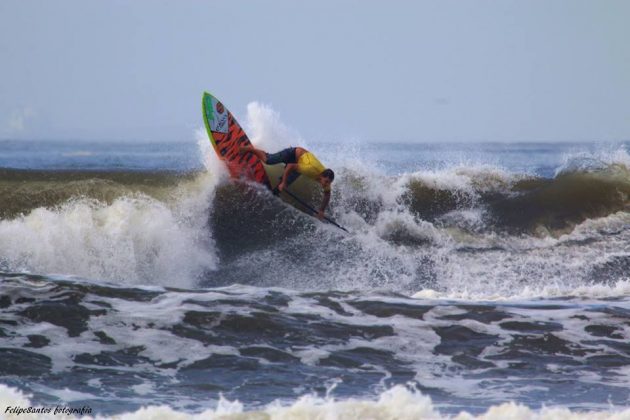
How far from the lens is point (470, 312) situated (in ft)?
28.6

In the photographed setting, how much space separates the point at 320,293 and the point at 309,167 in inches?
159

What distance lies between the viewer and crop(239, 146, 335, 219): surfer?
13.0 m

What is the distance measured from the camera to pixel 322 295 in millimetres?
9188

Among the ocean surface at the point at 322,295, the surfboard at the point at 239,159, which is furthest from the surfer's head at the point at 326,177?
the ocean surface at the point at 322,295

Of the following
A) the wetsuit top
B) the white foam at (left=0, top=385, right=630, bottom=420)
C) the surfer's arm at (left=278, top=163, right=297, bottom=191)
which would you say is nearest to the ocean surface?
the white foam at (left=0, top=385, right=630, bottom=420)

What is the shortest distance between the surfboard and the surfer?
1.05 ft

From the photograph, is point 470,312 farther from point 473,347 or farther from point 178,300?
point 178,300

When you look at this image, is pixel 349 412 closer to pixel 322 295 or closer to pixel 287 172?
pixel 322 295

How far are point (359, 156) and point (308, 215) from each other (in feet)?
8.27

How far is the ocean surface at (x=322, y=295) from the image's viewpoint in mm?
6469

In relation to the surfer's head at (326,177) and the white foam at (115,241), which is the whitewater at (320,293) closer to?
the white foam at (115,241)

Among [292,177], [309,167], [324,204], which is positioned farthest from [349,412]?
[292,177]

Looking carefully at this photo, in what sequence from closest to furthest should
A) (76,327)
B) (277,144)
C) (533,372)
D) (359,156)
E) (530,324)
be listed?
(533,372) → (76,327) → (530,324) → (277,144) → (359,156)

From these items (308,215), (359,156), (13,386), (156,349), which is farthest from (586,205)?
(13,386)
